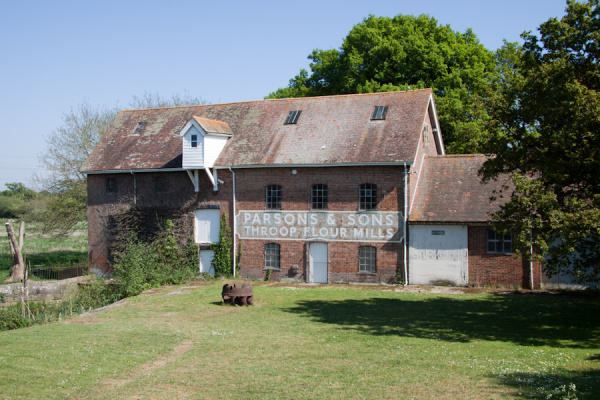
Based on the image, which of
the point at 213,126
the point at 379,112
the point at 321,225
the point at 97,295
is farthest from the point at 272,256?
the point at 379,112

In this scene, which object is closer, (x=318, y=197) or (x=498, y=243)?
(x=498, y=243)

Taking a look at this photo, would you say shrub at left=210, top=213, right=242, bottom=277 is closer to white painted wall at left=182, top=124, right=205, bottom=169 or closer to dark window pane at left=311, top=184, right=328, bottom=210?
white painted wall at left=182, top=124, right=205, bottom=169

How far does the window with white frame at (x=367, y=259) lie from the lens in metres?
24.6

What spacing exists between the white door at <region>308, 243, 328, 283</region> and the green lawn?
4.85 metres

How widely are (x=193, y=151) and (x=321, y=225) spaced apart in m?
7.14

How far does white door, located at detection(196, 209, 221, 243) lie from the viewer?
27297 millimetres

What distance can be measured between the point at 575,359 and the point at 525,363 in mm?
1381

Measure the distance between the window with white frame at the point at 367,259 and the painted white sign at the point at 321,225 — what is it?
0.44 metres

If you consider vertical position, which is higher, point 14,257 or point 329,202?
point 329,202

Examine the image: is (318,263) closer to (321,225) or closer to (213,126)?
(321,225)

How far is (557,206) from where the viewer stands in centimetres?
1384

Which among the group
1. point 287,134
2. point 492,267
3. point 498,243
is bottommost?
point 492,267

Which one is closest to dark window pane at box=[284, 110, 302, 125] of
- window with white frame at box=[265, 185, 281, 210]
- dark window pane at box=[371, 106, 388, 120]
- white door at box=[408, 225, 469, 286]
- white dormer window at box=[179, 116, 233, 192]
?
white dormer window at box=[179, 116, 233, 192]

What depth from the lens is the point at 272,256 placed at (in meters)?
26.4
